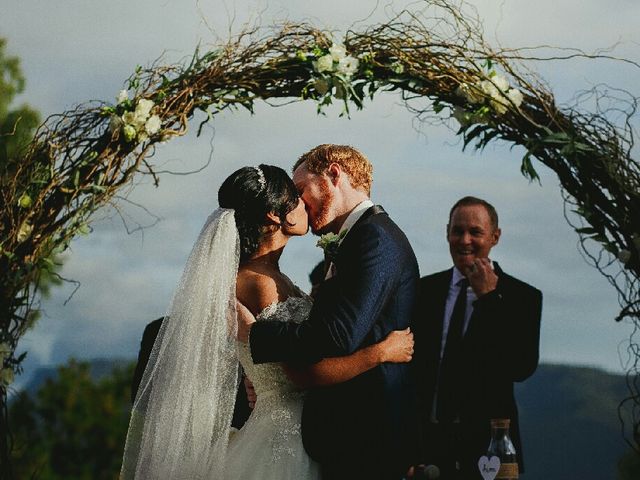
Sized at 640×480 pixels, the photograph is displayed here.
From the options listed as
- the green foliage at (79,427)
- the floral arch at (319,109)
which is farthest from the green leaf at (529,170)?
the green foliage at (79,427)

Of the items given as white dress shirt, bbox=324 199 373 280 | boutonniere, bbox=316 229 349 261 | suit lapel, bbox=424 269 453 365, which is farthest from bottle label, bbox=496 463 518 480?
boutonniere, bbox=316 229 349 261

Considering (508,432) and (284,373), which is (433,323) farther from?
(284,373)

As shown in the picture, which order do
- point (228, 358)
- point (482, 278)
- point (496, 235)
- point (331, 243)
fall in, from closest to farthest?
1. point (331, 243)
2. point (228, 358)
3. point (482, 278)
4. point (496, 235)

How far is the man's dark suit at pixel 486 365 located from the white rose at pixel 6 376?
254 centimetres

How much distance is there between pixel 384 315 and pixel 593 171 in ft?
5.15

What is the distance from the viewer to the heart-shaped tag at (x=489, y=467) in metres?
5.70

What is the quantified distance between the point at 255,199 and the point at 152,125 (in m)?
1.00

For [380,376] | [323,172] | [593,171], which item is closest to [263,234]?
[323,172]

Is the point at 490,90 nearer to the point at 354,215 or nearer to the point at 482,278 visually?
the point at 354,215

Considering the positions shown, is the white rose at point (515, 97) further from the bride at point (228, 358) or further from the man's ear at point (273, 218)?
the man's ear at point (273, 218)

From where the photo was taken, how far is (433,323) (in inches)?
259

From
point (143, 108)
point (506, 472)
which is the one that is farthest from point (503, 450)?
point (143, 108)

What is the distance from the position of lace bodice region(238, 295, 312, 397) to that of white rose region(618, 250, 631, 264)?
1714mm

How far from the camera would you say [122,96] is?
228 inches
